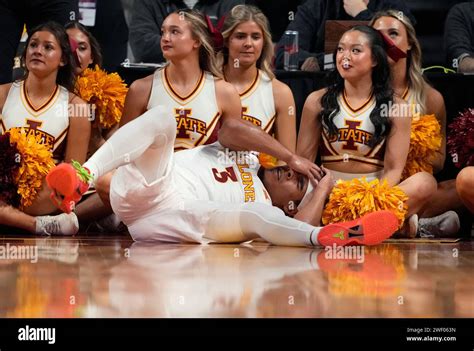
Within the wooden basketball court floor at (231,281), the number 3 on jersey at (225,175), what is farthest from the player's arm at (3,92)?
the number 3 on jersey at (225,175)

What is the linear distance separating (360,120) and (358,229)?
45.7 inches

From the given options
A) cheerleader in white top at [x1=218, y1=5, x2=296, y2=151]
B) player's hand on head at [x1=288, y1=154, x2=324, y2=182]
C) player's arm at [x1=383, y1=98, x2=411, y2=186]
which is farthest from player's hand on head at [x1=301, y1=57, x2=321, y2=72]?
player's hand on head at [x1=288, y1=154, x2=324, y2=182]

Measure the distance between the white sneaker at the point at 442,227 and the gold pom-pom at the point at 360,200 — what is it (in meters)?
0.49

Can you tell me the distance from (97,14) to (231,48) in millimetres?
1433

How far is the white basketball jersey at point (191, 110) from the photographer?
194 inches

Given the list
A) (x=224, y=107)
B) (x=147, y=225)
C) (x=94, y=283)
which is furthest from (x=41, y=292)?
(x=224, y=107)

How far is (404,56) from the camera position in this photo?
17.1 feet

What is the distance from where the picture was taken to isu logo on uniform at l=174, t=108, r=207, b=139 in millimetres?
4934

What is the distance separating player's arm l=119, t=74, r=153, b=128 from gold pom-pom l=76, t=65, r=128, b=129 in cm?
30

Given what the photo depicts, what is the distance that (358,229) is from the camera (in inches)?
158

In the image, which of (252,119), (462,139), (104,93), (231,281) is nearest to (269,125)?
(252,119)

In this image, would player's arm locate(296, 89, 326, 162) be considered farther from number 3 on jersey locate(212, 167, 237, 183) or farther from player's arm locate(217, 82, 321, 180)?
number 3 on jersey locate(212, 167, 237, 183)

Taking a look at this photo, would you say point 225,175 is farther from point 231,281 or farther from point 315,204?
point 231,281

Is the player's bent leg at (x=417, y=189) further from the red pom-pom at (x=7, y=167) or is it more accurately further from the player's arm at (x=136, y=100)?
the red pom-pom at (x=7, y=167)
